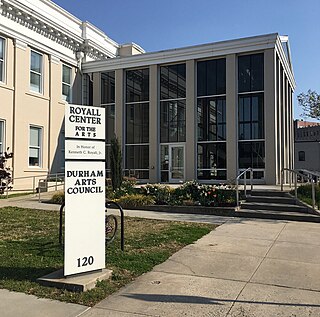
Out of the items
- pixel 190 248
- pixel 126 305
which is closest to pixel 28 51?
pixel 190 248

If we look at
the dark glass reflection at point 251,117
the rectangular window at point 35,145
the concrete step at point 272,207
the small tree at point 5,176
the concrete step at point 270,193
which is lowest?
the concrete step at point 272,207

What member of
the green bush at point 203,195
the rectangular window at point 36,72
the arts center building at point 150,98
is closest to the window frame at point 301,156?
the arts center building at point 150,98

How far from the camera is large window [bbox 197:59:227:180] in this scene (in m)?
22.7

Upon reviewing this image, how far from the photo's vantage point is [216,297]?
16.1 ft

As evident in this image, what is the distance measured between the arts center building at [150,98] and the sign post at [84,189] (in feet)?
54.4

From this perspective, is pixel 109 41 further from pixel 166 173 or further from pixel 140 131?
pixel 166 173

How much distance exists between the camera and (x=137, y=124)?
83.1ft

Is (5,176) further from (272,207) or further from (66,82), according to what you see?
(272,207)

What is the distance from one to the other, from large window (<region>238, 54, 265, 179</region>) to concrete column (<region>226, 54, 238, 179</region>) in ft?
1.11

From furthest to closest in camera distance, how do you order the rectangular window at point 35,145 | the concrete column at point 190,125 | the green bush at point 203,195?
the concrete column at point 190,125, the rectangular window at point 35,145, the green bush at point 203,195

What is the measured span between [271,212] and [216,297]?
820 cm

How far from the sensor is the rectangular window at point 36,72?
22.8 meters

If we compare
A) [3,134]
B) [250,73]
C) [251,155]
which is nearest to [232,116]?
[251,155]

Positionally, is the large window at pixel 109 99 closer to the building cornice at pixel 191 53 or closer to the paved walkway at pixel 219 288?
the building cornice at pixel 191 53
